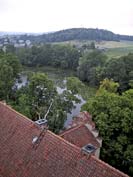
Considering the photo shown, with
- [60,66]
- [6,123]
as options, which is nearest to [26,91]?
[6,123]

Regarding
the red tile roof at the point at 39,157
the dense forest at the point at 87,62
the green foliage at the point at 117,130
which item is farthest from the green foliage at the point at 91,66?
the red tile roof at the point at 39,157

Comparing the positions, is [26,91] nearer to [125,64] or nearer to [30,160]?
[30,160]

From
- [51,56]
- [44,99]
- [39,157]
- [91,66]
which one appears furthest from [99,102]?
[51,56]

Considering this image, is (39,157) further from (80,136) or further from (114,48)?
(114,48)

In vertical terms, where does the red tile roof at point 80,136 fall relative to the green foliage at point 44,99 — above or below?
above

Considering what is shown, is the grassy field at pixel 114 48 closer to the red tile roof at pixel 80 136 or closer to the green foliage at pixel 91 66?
the green foliage at pixel 91 66

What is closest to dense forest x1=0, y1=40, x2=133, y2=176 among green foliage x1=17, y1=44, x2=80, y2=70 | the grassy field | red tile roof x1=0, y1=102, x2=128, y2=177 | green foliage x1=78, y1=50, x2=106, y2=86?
green foliage x1=78, y1=50, x2=106, y2=86

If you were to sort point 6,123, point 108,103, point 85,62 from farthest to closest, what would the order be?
point 85,62, point 108,103, point 6,123
